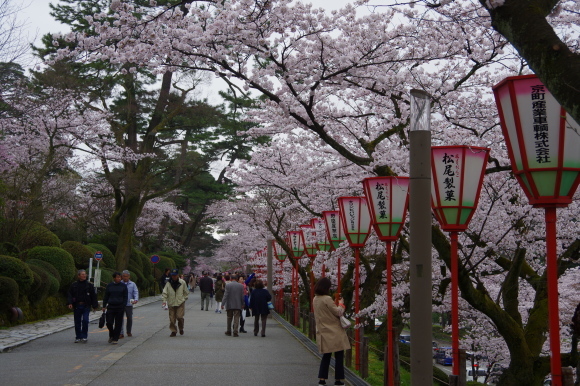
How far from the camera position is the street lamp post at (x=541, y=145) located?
5.20m

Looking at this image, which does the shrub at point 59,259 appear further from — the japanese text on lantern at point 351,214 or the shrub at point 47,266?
the japanese text on lantern at point 351,214

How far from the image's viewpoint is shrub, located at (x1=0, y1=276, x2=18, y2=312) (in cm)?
1530

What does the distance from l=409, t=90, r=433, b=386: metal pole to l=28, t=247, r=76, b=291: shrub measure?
17.5 metres

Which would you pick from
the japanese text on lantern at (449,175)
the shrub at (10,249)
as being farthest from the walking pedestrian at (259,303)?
the japanese text on lantern at (449,175)

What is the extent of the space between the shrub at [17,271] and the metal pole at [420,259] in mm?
13119

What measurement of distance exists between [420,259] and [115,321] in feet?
33.2

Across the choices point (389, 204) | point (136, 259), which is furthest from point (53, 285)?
point (136, 259)

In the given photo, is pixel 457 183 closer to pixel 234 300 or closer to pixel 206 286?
pixel 234 300

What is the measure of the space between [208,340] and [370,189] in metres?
7.46

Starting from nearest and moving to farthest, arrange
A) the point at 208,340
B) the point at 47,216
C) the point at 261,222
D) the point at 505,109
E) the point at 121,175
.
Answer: the point at 505,109
the point at 208,340
the point at 47,216
the point at 121,175
the point at 261,222

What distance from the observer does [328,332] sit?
927 centimetres

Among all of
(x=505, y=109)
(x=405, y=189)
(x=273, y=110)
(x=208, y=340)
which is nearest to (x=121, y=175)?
(x=208, y=340)

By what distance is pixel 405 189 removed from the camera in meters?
10.3

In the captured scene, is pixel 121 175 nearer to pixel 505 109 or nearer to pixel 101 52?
pixel 101 52
